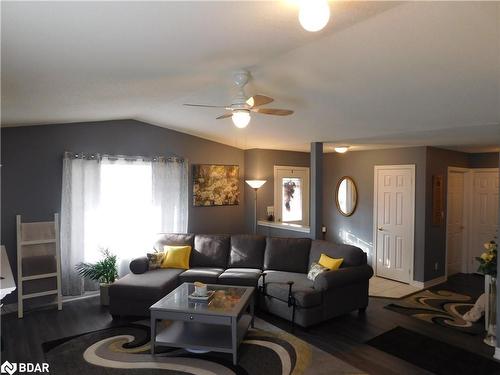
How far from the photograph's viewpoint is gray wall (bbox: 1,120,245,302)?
441 centimetres

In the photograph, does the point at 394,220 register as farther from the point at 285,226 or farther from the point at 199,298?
the point at 199,298

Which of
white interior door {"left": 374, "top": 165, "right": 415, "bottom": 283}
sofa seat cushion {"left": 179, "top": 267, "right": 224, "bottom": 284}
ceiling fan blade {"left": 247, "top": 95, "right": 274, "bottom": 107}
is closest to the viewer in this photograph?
ceiling fan blade {"left": 247, "top": 95, "right": 274, "bottom": 107}

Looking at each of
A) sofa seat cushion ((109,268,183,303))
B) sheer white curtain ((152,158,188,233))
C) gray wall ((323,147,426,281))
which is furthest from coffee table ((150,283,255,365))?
gray wall ((323,147,426,281))

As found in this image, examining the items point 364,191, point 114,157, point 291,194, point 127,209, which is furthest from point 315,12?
point 291,194

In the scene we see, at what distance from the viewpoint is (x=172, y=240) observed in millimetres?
5305

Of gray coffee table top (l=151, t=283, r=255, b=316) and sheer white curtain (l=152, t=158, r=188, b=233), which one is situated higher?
sheer white curtain (l=152, t=158, r=188, b=233)

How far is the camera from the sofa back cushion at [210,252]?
5211mm

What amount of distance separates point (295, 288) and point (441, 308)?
7.08ft

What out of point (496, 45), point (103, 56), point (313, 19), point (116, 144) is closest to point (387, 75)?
point (496, 45)

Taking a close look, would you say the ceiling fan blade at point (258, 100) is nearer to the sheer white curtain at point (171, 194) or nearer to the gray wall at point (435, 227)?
the sheer white curtain at point (171, 194)

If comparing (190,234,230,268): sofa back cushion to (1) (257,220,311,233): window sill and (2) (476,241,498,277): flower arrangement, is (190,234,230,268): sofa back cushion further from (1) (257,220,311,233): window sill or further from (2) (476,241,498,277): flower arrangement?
(2) (476,241,498,277): flower arrangement

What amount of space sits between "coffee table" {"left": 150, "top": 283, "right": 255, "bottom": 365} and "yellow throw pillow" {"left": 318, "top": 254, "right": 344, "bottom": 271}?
1235 mm

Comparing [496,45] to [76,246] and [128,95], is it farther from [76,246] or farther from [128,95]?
[76,246]

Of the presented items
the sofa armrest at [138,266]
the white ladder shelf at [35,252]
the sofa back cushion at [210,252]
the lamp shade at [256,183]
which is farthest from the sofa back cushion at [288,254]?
the white ladder shelf at [35,252]
